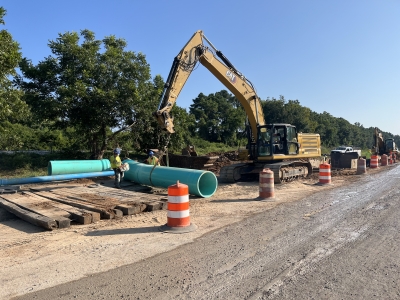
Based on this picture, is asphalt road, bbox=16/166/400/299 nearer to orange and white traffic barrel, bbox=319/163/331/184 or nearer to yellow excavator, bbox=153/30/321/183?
orange and white traffic barrel, bbox=319/163/331/184

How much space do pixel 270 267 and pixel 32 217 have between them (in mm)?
5249

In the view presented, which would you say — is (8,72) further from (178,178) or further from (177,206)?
(177,206)

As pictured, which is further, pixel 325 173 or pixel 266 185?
pixel 325 173

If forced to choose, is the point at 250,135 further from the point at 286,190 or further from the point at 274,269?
the point at 274,269

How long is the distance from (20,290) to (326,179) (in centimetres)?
1278

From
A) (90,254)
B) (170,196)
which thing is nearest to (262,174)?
(170,196)

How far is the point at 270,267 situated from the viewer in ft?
15.6

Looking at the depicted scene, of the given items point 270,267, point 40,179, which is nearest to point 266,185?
point 270,267

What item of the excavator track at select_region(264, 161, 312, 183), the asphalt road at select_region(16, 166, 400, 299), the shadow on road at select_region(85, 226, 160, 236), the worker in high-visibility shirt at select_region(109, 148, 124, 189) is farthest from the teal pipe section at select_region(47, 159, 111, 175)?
the asphalt road at select_region(16, 166, 400, 299)

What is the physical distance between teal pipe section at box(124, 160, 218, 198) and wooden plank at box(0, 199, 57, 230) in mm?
4367

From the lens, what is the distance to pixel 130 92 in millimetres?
18234

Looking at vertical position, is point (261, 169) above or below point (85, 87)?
below

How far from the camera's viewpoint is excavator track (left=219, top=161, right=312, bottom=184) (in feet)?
48.4

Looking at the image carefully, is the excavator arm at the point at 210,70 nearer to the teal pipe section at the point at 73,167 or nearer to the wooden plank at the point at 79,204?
the wooden plank at the point at 79,204
